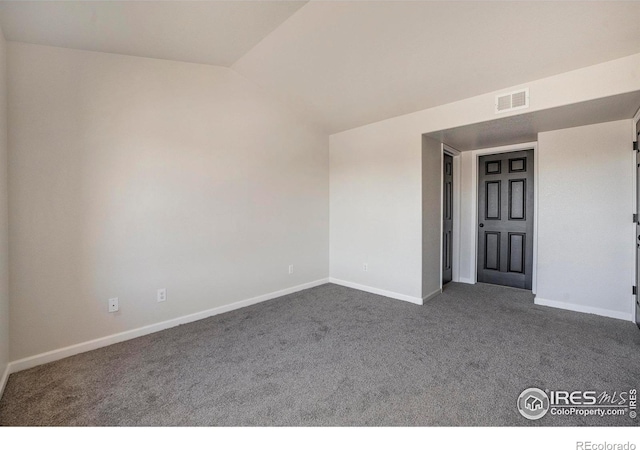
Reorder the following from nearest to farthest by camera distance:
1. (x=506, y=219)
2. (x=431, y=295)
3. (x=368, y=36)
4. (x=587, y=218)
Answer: (x=368, y=36)
(x=587, y=218)
(x=431, y=295)
(x=506, y=219)

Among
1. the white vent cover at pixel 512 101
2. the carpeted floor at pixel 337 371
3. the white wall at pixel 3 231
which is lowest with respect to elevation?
the carpeted floor at pixel 337 371

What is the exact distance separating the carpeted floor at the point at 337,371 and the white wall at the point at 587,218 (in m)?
0.31

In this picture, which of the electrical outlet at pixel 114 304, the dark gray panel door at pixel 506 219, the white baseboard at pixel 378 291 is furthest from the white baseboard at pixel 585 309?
the electrical outlet at pixel 114 304

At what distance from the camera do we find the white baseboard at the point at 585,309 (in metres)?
3.14

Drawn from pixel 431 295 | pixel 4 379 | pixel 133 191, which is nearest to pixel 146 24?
pixel 133 191

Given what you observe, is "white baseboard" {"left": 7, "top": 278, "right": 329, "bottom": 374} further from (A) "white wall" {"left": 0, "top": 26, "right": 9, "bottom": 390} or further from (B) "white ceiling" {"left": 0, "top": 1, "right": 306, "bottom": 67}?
(B) "white ceiling" {"left": 0, "top": 1, "right": 306, "bottom": 67}

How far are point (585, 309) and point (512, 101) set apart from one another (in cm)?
254

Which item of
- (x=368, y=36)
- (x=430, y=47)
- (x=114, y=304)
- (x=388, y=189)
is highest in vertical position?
(x=368, y=36)

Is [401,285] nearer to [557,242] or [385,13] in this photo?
[557,242]

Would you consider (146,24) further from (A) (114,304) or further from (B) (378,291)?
(B) (378,291)

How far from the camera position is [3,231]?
2.07 meters

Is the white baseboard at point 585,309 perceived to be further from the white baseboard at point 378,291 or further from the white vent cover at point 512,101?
the white vent cover at point 512,101

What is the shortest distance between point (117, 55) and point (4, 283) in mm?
2073

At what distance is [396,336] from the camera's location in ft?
9.05
